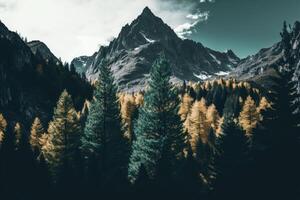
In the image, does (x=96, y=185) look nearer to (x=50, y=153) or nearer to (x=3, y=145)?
(x=3, y=145)

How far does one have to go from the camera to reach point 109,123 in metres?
43.1

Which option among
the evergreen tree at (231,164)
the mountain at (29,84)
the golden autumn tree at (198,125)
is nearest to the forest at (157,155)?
the evergreen tree at (231,164)

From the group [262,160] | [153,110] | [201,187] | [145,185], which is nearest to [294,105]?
[262,160]

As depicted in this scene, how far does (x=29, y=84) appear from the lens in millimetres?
145375

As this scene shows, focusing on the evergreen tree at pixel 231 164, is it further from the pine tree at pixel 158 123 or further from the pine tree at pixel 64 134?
the pine tree at pixel 64 134

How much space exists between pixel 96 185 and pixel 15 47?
440ft

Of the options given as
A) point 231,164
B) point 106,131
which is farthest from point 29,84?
point 231,164

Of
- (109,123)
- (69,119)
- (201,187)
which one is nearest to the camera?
(201,187)

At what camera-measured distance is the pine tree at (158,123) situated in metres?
36.0

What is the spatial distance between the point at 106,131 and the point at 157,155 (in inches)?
354

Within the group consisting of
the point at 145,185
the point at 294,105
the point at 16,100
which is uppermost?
the point at 16,100

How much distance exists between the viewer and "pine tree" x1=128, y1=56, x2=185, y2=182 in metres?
36.0

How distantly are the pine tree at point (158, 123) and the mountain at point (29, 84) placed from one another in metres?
84.4

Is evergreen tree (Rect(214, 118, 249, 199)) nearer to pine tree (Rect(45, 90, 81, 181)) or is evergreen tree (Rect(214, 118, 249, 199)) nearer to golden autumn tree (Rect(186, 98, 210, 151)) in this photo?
pine tree (Rect(45, 90, 81, 181))
